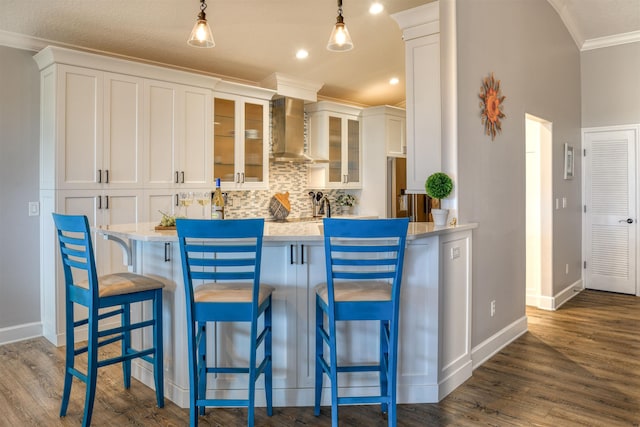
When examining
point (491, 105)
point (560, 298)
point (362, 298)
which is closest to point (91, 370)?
point (362, 298)

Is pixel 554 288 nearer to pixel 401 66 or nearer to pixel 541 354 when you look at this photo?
pixel 541 354

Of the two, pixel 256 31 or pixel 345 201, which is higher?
pixel 256 31

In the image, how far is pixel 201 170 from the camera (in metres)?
4.58

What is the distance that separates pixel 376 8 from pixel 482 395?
11.4ft

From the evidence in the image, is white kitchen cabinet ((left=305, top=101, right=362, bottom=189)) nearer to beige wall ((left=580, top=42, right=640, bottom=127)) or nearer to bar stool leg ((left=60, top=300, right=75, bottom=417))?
beige wall ((left=580, top=42, right=640, bottom=127))

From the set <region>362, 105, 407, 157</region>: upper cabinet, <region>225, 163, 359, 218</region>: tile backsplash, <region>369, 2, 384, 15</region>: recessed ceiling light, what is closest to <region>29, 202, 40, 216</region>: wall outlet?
<region>225, 163, 359, 218</region>: tile backsplash

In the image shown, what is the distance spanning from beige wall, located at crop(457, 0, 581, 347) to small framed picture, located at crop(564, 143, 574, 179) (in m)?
0.12

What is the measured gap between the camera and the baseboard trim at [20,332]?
3.79m

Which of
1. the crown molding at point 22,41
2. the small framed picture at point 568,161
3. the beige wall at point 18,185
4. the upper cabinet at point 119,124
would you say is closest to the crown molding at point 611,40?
the small framed picture at point 568,161

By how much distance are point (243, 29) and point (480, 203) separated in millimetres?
2700

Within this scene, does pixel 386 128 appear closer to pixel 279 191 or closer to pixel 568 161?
pixel 279 191

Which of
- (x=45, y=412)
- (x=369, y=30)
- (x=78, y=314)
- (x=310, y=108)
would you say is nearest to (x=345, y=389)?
(x=45, y=412)

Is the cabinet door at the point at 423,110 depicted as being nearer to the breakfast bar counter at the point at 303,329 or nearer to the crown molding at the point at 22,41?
the breakfast bar counter at the point at 303,329

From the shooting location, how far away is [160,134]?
4.26 meters
